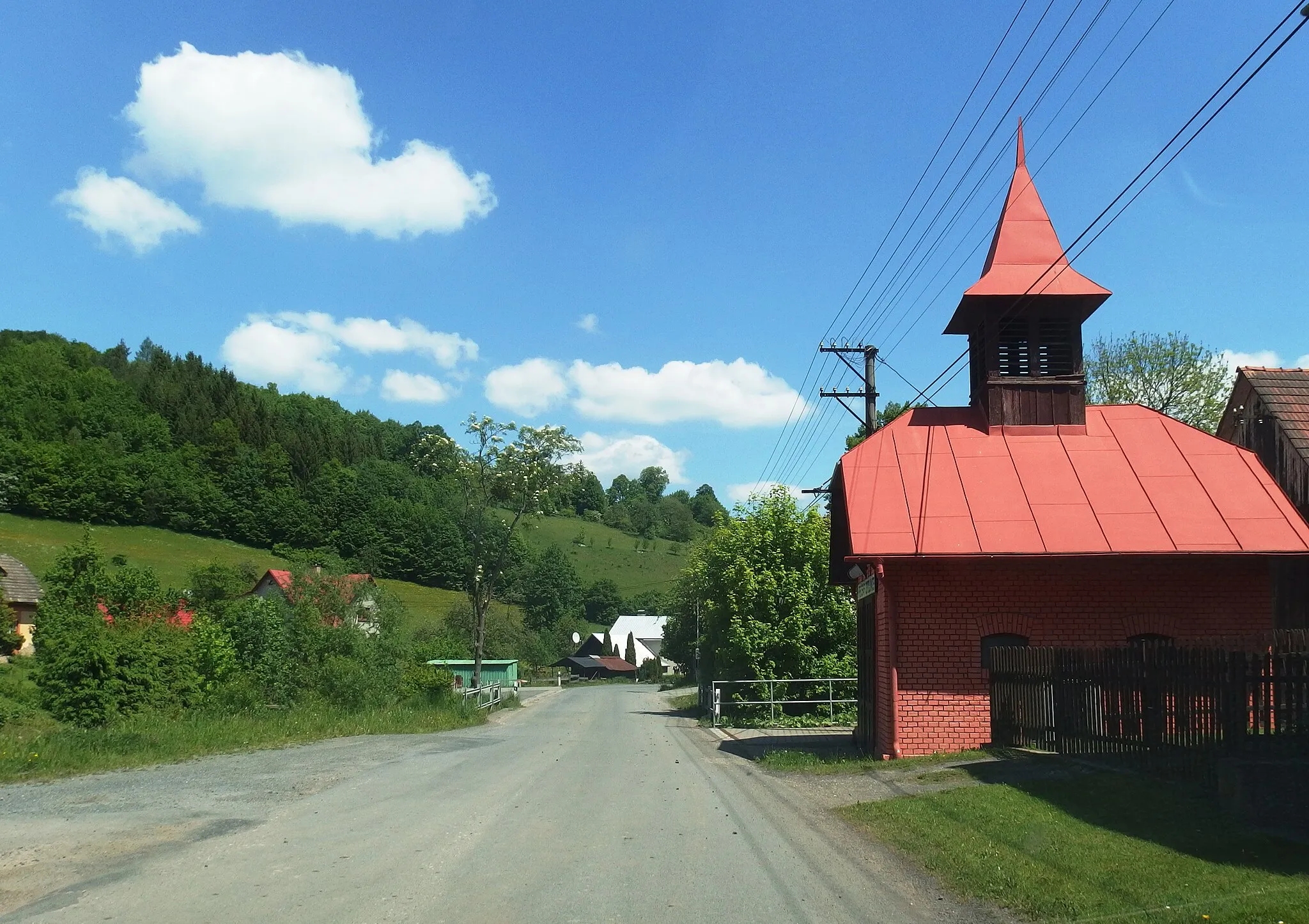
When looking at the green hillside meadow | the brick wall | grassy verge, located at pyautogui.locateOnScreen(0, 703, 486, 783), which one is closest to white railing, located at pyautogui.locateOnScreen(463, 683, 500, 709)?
grassy verge, located at pyautogui.locateOnScreen(0, 703, 486, 783)

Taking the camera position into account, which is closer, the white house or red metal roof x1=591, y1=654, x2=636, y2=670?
red metal roof x1=591, y1=654, x2=636, y2=670

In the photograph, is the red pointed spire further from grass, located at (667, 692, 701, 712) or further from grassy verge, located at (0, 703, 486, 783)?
grass, located at (667, 692, 701, 712)

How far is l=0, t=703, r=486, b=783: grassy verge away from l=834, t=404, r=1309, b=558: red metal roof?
12266 millimetres

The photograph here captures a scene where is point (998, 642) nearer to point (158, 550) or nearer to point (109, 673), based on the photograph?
point (109, 673)

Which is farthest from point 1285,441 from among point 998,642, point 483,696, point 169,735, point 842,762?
point 483,696

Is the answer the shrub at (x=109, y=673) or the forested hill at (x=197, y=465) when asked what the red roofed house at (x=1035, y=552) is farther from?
the forested hill at (x=197, y=465)

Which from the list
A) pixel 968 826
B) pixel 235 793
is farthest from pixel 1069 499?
pixel 235 793

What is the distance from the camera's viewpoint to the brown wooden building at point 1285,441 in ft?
56.6

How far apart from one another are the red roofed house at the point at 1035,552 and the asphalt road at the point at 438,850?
131 inches

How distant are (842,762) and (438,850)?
30.6 ft

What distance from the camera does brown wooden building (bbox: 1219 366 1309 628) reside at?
1725 centimetres

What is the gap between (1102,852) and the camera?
816 cm

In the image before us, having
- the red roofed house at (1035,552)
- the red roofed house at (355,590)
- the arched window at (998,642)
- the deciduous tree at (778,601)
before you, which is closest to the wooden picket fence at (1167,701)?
the arched window at (998,642)

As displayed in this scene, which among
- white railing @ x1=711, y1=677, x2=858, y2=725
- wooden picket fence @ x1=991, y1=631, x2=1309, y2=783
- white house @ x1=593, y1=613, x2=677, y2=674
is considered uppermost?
wooden picket fence @ x1=991, y1=631, x2=1309, y2=783
